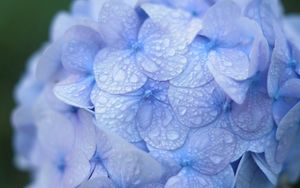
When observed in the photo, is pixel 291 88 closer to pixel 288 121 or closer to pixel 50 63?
pixel 288 121

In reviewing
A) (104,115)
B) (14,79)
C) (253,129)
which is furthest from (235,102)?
(14,79)

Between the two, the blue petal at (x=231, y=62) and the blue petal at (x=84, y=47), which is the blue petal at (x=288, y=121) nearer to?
the blue petal at (x=231, y=62)

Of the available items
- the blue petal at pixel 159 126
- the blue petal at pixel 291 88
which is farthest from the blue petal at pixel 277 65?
the blue petal at pixel 159 126

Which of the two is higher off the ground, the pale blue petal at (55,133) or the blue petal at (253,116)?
the blue petal at (253,116)

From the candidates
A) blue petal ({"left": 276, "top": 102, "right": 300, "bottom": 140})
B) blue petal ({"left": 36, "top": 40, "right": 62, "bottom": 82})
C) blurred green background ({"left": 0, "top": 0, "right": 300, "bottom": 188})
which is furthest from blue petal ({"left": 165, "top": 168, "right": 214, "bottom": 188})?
blurred green background ({"left": 0, "top": 0, "right": 300, "bottom": 188})

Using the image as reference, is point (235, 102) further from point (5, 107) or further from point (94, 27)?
point (5, 107)

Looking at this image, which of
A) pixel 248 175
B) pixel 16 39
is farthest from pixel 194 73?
pixel 16 39
